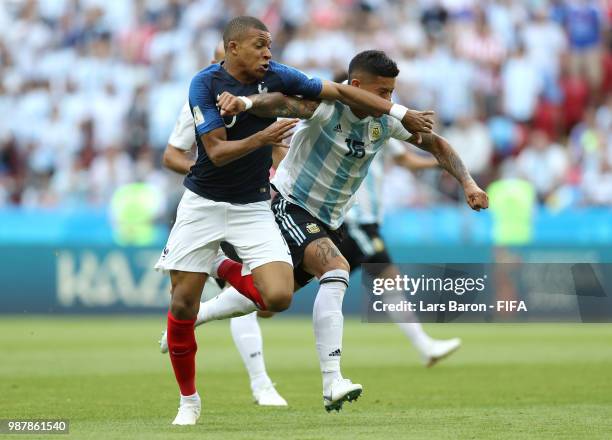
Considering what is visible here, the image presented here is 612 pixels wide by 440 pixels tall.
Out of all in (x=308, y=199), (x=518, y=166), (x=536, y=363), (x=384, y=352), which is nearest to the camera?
(x=308, y=199)

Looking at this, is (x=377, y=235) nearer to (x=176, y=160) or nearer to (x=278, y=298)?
(x=176, y=160)

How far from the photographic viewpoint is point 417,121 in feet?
27.5

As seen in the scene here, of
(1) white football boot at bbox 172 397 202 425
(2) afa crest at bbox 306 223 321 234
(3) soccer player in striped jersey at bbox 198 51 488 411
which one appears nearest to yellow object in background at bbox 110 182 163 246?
(3) soccer player in striped jersey at bbox 198 51 488 411

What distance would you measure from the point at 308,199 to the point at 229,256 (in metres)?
0.68

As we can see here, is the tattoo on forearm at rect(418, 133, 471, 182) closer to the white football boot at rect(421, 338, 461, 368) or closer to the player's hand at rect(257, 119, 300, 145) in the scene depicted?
the player's hand at rect(257, 119, 300, 145)

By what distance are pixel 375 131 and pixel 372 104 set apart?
462mm

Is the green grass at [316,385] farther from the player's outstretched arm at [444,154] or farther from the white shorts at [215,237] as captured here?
the player's outstretched arm at [444,154]

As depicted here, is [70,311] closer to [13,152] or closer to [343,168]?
[13,152]

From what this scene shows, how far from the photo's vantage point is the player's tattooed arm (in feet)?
26.8

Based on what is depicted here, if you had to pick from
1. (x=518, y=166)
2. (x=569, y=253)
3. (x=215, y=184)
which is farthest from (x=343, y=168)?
(x=518, y=166)

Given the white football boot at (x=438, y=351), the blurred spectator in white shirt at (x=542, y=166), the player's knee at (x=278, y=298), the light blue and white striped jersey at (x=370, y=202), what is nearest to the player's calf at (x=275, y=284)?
the player's knee at (x=278, y=298)

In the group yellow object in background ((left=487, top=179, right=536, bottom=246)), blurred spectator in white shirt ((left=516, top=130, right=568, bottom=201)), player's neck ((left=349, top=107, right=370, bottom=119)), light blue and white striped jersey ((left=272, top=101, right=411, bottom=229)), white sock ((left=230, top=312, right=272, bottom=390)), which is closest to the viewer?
player's neck ((left=349, top=107, right=370, bottom=119))

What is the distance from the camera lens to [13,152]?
74.2ft

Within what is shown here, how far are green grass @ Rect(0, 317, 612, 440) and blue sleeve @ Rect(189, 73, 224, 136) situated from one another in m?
1.81
